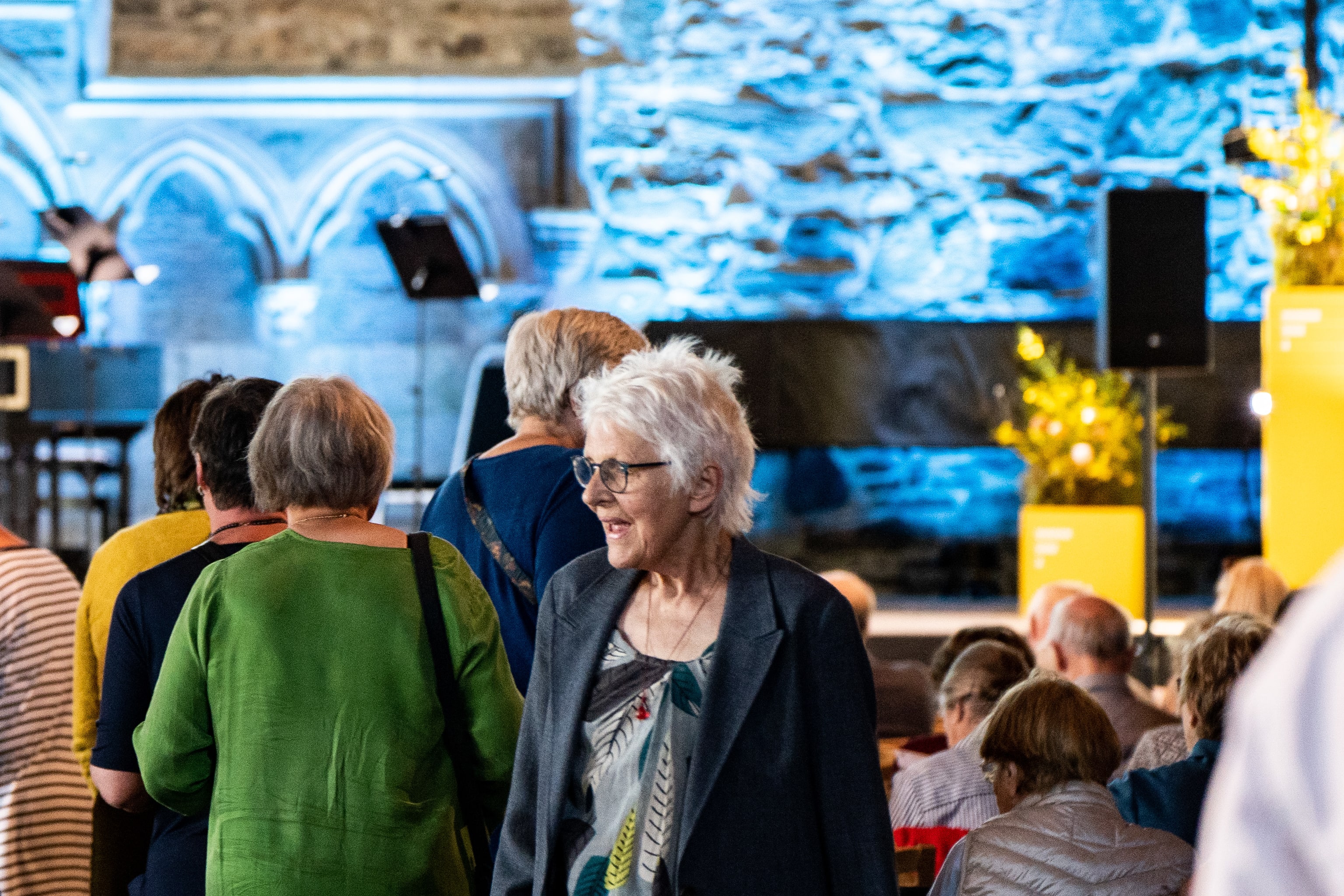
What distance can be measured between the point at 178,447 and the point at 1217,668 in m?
1.86

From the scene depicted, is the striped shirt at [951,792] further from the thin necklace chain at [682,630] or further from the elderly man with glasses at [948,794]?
the thin necklace chain at [682,630]

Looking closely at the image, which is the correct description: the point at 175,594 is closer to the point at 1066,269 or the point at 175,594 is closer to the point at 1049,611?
the point at 1049,611

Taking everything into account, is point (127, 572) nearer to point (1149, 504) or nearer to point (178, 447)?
point (178, 447)

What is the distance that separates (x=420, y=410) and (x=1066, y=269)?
432 cm

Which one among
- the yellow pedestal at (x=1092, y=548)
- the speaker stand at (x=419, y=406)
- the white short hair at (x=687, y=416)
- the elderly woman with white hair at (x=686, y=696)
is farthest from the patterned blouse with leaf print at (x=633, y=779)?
the speaker stand at (x=419, y=406)

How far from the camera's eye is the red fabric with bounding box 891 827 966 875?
2631 millimetres

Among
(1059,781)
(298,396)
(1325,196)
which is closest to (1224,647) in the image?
(1059,781)

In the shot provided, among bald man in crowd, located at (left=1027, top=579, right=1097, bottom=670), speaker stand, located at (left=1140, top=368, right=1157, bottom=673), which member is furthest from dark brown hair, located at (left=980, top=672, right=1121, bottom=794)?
speaker stand, located at (left=1140, top=368, right=1157, bottom=673)

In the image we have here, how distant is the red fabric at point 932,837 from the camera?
263 cm

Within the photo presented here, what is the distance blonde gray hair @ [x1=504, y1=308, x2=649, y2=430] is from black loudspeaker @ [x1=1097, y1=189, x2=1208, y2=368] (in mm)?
4771

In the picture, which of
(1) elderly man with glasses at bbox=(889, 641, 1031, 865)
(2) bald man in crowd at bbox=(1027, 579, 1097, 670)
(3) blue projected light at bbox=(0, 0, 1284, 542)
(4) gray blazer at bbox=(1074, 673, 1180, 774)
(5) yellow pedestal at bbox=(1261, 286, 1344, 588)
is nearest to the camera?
(1) elderly man with glasses at bbox=(889, 641, 1031, 865)

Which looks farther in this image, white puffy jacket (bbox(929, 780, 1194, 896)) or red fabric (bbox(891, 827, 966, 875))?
red fabric (bbox(891, 827, 966, 875))

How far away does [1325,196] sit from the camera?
6.47m

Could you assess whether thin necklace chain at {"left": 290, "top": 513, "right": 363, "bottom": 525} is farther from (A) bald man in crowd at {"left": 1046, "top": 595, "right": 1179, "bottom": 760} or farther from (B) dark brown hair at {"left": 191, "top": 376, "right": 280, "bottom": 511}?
(A) bald man in crowd at {"left": 1046, "top": 595, "right": 1179, "bottom": 760}
